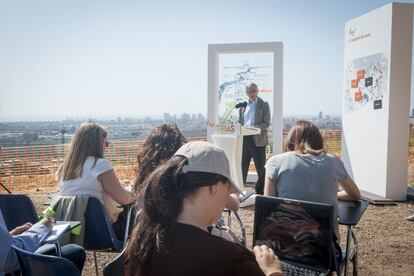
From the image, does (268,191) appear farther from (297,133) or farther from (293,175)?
(297,133)

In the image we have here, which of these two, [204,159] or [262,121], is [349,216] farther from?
[262,121]

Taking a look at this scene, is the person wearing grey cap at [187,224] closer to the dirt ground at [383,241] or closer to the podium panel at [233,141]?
the dirt ground at [383,241]

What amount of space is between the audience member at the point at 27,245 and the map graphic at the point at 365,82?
4993 millimetres

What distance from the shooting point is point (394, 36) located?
18.6 feet

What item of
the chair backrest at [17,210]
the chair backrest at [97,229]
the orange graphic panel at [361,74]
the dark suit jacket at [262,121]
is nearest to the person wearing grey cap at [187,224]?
the chair backrest at [97,229]

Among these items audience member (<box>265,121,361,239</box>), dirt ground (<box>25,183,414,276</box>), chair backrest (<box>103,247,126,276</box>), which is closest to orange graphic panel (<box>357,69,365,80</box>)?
dirt ground (<box>25,183,414,276</box>)

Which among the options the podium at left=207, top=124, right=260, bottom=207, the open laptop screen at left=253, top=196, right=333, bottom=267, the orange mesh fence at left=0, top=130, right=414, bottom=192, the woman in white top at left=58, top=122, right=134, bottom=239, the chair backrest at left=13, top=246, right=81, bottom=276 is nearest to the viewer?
the chair backrest at left=13, top=246, right=81, bottom=276

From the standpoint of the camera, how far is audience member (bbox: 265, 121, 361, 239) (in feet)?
7.54

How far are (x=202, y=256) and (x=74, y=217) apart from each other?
5.66ft

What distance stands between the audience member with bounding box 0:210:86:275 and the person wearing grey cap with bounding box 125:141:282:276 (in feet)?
2.50

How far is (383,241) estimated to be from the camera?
417 cm

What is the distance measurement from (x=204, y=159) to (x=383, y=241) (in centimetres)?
370

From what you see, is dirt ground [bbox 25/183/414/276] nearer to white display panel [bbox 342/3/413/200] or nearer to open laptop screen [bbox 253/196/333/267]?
white display panel [bbox 342/3/413/200]

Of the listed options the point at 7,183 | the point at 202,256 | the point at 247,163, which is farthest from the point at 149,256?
the point at 7,183
